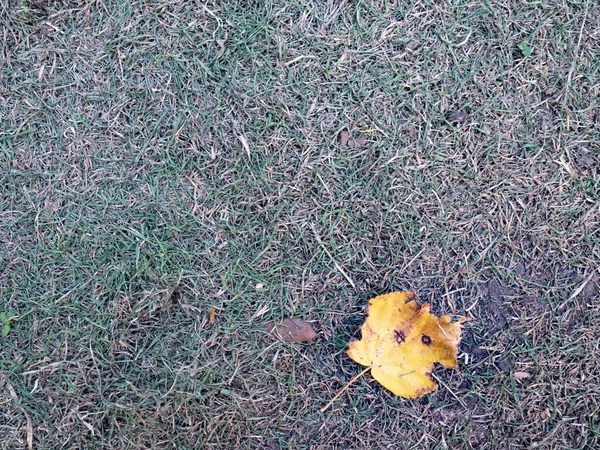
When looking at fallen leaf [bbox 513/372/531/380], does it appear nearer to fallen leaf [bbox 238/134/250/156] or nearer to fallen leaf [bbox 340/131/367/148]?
fallen leaf [bbox 340/131/367/148]

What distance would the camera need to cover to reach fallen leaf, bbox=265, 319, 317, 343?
1893 mm

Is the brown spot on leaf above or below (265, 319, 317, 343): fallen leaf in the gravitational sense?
above

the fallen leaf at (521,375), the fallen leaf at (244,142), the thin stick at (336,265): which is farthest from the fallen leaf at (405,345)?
the fallen leaf at (244,142)

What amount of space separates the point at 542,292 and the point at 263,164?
1183 millimetres

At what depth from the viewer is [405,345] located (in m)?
1.82

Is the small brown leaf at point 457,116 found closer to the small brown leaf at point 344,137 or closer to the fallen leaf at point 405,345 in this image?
the small brown leaf at point 344,137

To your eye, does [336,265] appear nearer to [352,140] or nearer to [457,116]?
[352,140]

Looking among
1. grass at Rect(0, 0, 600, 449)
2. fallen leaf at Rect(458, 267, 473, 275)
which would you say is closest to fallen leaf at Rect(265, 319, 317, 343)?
grass at Rect(0, 0, 600, 449)

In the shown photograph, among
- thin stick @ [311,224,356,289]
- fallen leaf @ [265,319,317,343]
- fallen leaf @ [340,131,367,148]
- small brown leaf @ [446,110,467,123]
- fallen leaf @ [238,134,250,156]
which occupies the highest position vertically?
small brown leaf @ [446,110,467,123]

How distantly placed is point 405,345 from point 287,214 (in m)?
0.65

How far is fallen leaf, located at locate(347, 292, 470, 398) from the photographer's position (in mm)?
1822

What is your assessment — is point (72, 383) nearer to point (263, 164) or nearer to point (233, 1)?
point (263, 164)

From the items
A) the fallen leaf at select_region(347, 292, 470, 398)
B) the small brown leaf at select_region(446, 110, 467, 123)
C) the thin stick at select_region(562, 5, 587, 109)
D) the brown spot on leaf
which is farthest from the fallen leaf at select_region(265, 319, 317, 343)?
the thin stick at select_region(562, 5, 587, 109)

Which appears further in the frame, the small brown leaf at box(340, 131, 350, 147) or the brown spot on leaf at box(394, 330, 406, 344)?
the small brown leaf at box(340, 131, 350, 147)
